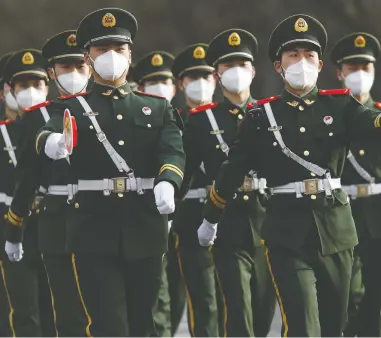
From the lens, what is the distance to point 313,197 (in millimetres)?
8945

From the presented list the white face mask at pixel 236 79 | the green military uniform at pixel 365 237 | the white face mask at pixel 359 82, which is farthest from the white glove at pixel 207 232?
the white face mask at pixel 359 82

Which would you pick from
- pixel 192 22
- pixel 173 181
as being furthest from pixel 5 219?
pixel 192 22

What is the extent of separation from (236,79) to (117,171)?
2.28m

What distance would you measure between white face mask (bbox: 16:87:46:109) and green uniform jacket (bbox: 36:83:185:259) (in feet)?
9.03

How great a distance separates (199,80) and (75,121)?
3.91m

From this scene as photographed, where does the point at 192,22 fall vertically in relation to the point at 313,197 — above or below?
above

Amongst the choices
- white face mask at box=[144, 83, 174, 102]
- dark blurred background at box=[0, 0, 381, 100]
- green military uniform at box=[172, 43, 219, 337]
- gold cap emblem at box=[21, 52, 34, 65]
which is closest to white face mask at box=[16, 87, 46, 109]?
gold cap emblem at box=[21, 52, 34, 65]

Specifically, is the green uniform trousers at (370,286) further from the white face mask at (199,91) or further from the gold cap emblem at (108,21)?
the gold cap emblem at (108,21)

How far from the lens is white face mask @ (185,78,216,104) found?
12461mm

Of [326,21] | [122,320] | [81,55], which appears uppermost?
[326,21]

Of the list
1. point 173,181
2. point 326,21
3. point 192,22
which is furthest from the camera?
point 192,22

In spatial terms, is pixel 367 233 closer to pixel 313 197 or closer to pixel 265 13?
pixel 313 197

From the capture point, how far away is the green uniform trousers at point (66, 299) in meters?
10.0

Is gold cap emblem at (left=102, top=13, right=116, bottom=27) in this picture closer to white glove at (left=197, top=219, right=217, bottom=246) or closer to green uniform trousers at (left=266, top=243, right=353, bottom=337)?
white glove at (left=197, top=219, right=217, bottom=246)
